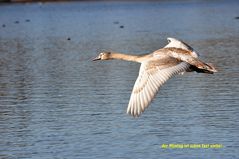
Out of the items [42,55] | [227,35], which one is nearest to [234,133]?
[42,55]

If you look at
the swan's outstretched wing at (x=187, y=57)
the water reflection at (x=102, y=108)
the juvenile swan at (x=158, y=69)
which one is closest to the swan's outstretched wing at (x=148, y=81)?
the juvenile swan at (x=158, y=69)

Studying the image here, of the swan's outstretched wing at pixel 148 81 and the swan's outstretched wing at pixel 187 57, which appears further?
the swan's outstretched wing at pixel 187 57

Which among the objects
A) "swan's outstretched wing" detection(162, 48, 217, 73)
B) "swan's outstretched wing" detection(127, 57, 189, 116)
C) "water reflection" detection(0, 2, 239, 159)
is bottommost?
"water reflection" detection(0, 2, 239, 159)

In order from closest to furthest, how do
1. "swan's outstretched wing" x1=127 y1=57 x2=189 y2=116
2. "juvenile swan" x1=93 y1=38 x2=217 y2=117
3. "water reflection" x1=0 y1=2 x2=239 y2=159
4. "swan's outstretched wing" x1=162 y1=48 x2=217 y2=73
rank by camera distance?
"swan's outstretched wing" x1=127 y1=57 x2=189 y2=116
"juvenile swan" x1=93 y1=38 x2=217 y2=117
"swan's outstretched wing" x1=162 y1=48 x2=217 y2=73
"water reflection" x1=0 y1=2 x2=239 y2=159

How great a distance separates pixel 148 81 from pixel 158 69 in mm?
384

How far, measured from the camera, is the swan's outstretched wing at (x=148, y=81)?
13227 mm

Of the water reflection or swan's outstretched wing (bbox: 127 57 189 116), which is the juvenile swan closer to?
swan's outstretched wing (bbox: 127 57 189 116)

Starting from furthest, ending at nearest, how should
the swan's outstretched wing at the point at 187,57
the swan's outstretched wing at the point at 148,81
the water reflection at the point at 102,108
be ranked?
the water reflection at the point at 102,108, the swan's outstretched wing at the point at 187,57, the swan's outstretched wing at the point at 148,81

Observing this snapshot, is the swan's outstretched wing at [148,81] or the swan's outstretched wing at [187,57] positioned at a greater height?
the swan's outstretched wing at [187,57]

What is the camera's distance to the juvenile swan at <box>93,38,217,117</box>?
13.3 meters

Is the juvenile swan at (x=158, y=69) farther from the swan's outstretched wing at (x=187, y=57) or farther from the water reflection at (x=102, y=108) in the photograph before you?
the water reflection at (x=102, y=108)

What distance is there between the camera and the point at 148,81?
13797mm

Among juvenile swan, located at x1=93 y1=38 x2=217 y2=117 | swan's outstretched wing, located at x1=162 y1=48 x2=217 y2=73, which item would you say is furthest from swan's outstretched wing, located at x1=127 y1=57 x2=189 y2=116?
swan's outstretched wing, located at x1=162 y1=48 x2=217 y2=73

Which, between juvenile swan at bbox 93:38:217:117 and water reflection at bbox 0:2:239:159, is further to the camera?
water reflection at bbox 0:2:239:159
